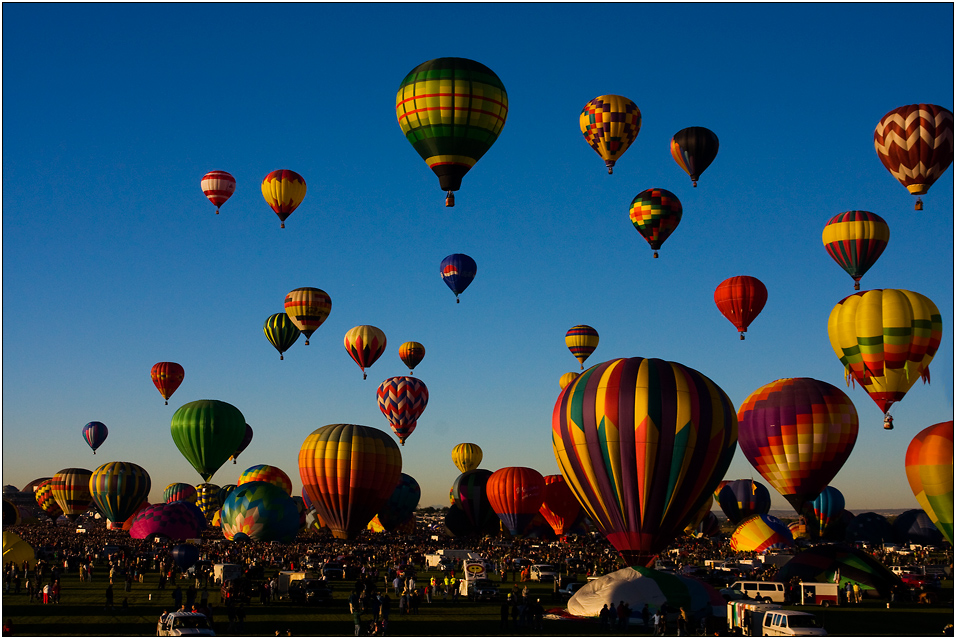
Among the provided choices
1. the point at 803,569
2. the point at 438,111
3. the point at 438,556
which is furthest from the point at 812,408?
the point at 438,111

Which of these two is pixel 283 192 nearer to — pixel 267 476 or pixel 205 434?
pixel 205 434

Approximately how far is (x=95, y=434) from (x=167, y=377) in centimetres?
2076

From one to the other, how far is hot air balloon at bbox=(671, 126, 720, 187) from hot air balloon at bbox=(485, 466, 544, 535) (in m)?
21.1

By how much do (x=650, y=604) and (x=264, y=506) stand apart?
2614 centimetres

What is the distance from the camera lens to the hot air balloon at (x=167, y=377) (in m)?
62.6

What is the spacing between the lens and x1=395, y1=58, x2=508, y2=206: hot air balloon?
32.8 metres

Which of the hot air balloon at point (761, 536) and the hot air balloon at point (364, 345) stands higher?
the hot air balloon at point (364, 345)

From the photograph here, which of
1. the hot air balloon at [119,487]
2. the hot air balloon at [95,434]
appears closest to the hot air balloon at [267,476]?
the hot air balloon at [119,487]

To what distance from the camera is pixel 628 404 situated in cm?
2839

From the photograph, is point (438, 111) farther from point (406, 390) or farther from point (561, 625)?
point (406, 390)

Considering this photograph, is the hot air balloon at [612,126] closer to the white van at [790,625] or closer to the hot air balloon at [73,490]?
the white van at [790,625]

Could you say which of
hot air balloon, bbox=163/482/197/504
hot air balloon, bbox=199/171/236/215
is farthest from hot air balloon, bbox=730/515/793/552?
hot air balloon, bbox=163/482/197/504

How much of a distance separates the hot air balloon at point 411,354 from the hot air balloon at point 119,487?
60.5 feet

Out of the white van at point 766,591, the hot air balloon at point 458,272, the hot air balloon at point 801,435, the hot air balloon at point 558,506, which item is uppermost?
the hot air balloon at point 458,272
